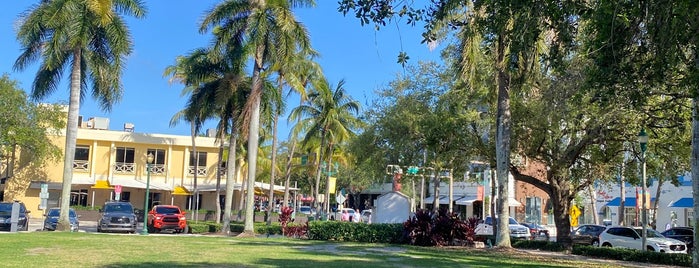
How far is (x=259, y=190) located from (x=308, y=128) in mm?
10348

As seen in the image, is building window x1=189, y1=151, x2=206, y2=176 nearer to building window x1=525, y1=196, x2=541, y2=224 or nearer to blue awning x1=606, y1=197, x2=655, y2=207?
building window x1=525, y1=196, x2=541, y2=224

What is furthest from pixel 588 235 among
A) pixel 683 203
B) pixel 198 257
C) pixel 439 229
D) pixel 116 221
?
pixel 198 257

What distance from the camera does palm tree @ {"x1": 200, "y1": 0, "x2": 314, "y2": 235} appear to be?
2797 centimetres

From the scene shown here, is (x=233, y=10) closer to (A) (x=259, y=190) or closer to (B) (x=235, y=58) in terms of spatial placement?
(B) (x=235, y=58)

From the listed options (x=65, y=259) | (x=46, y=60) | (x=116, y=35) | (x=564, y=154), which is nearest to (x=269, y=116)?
(x=116, y=35)

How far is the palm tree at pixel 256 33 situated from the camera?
27969 mm

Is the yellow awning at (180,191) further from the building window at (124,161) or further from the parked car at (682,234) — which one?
the parked car at (682,234)

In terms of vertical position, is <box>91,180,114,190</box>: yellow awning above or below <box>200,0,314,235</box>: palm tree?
below

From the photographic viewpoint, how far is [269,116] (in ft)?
104

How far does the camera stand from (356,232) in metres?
26.2

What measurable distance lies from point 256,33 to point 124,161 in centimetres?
2781

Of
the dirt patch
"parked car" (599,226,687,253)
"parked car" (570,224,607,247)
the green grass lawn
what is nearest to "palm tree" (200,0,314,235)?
the green grass lawn

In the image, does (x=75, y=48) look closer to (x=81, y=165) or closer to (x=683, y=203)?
(x=81, y=165)

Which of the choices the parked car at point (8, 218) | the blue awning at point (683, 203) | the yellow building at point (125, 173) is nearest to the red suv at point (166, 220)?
the parked car at point (8, 218)
